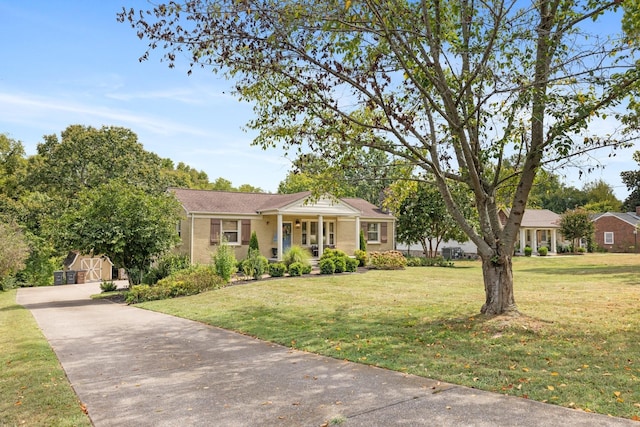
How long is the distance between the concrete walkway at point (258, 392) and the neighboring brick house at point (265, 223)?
15033mm

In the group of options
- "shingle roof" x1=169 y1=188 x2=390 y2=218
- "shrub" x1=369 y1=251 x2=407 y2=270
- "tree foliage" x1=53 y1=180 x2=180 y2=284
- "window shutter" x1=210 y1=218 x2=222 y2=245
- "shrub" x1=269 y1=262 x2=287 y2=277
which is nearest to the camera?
"tree foliage" x1=53 y1=180 x2=180 y2=284

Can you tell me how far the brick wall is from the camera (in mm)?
44812

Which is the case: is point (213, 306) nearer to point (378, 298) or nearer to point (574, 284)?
point (378, 298)

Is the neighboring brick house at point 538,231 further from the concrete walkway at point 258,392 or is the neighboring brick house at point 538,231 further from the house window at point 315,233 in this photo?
the concrete walkway at point 258,392

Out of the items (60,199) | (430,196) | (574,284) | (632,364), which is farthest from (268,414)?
(60,199)

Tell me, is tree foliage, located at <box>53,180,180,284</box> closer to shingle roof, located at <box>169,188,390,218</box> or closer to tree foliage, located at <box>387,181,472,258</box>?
shingle roof, located at <box>169,188,390,218</box>

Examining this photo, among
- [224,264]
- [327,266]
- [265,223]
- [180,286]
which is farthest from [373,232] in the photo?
[180,286]

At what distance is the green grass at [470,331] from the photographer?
5.45 m

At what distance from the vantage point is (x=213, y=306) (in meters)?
13.3

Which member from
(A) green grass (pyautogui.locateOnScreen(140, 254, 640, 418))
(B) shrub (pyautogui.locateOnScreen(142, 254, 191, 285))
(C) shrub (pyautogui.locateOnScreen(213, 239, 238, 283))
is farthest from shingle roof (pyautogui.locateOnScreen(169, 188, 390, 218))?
(A) green grass (pyautogui.locateOnScreen(140, 254, 640, 418))

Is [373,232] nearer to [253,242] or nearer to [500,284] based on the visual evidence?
[253,242]

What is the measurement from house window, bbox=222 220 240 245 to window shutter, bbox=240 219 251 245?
0.28 metres

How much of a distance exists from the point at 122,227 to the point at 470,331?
541 inches

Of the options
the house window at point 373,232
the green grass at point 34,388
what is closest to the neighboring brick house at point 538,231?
the house window at point 373,232
